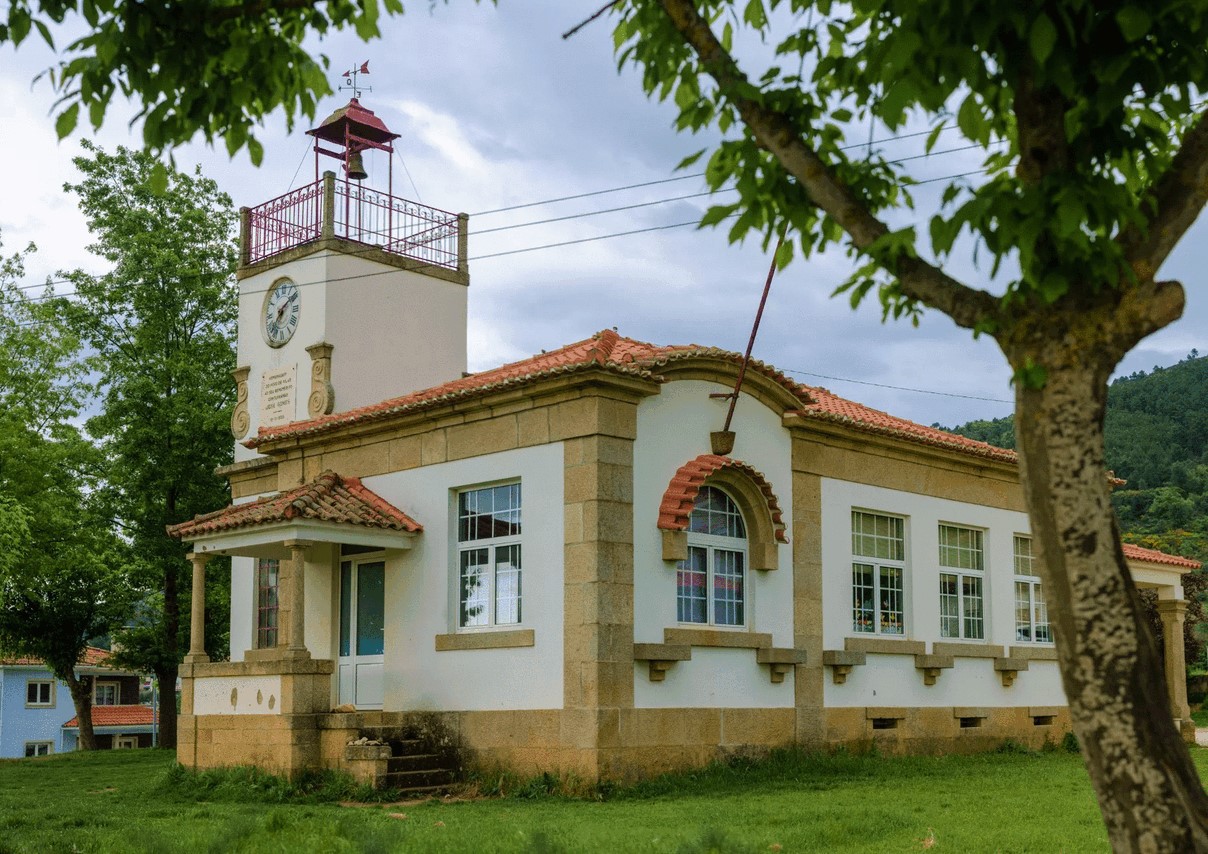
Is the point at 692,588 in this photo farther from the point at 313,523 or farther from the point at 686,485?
the point at 313,523

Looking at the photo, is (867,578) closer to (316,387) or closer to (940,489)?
(940,489)

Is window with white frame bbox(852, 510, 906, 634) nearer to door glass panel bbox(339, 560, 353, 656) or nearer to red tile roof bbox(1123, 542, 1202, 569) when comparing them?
red tile roof bbox(1123, 542, 1202, 569)

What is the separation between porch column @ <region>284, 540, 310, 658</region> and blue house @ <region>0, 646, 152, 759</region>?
1800 inches

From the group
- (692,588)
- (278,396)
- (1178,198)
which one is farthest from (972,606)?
(1178,198)

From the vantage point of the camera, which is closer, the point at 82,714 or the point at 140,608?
the point at 140,608

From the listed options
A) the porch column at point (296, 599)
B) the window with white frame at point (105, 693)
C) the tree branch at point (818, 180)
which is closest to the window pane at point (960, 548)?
the porch column at point (296, 599)

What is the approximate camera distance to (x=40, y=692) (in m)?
63.4

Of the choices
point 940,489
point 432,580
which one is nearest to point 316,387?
point 432,580

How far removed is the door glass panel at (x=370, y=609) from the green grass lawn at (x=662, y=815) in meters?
2.59

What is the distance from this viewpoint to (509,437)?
16734 mm

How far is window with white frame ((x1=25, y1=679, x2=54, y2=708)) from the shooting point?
62.5 meters

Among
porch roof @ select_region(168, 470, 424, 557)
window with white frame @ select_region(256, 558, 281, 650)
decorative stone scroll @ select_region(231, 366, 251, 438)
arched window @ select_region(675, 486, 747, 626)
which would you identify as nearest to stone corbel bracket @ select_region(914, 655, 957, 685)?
arched window @ select_region(675, 486, 747, 626)

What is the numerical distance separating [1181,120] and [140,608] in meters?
30.3

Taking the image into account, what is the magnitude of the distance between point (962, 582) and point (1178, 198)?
16.4m
